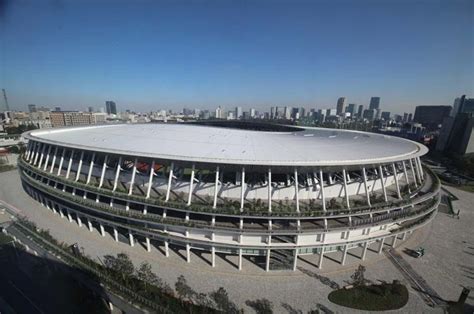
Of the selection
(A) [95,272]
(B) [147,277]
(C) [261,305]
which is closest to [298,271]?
(C) [261,305]

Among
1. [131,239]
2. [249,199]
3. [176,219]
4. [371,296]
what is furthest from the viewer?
[131,239]

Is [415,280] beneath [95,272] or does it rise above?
beneath

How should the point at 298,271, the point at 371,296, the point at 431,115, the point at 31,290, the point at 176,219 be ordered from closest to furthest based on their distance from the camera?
the point at 371,296
the point at 31,290
the point at 298,271
the point at 176,219
the point at 431,115

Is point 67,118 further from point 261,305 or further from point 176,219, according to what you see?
point 261,305

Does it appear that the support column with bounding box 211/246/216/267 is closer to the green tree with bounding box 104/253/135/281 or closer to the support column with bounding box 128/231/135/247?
the green tree with bounding box 104/253/135/281

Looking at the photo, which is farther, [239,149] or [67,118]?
[67,118]

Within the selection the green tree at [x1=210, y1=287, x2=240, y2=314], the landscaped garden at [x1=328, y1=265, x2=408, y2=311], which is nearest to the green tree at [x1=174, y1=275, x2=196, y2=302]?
the green tree at [x1=210, y1=287, x2=240, y2=314]
